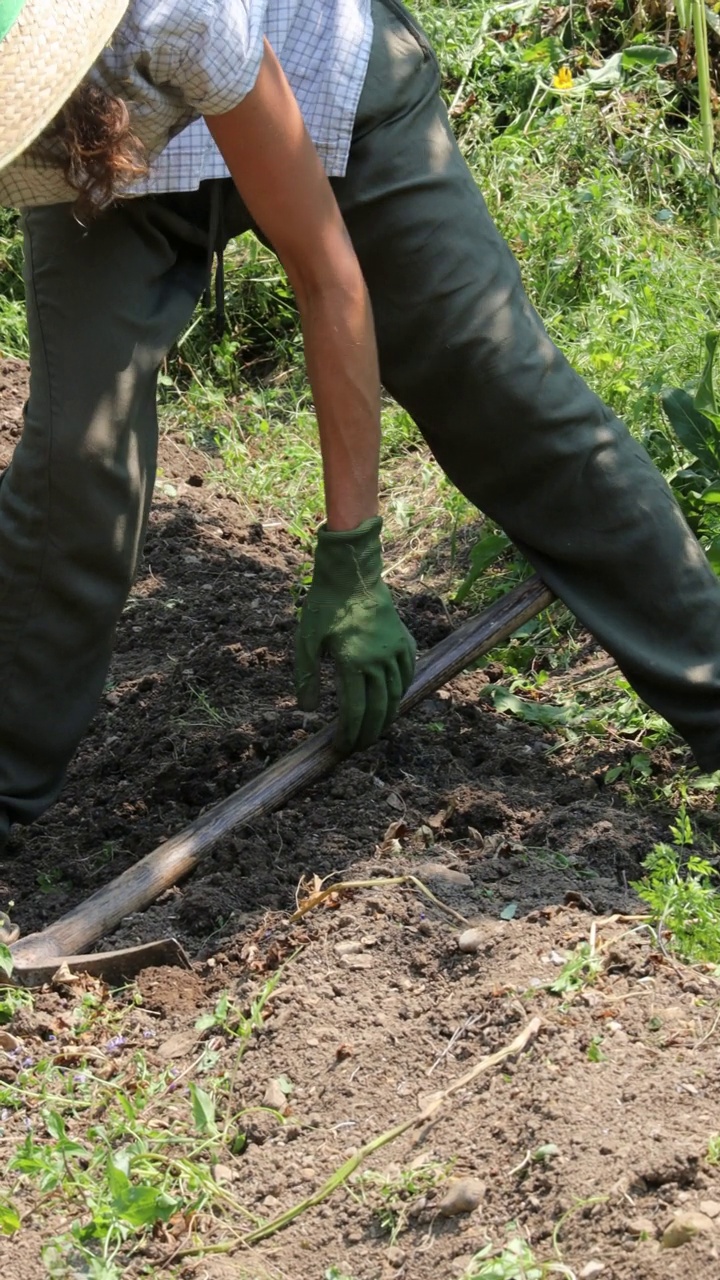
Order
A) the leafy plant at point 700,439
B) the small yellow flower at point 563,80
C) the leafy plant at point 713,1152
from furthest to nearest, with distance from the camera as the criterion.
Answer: the small yellow flower at point 563,80
the leafy plant at point 700,439
the leafy plant at point 713,1152

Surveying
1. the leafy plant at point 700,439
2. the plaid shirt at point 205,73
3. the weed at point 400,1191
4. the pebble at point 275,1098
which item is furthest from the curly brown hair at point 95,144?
the leafy plant at point 700,439

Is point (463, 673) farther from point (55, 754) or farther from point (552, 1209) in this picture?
point (552, 1209)

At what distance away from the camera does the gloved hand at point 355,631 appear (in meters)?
2.70

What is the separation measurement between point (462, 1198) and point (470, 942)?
21.8 inches

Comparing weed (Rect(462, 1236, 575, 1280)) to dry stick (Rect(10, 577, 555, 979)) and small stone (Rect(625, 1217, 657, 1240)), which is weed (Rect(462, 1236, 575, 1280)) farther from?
dry stick (Rect(10, 577, 555, 979))

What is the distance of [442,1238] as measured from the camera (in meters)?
1.79

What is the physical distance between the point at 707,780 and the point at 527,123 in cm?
319

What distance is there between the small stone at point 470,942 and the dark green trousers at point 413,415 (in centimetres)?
83

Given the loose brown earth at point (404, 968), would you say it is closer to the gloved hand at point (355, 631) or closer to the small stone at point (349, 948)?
the small stone at point (349, 948)

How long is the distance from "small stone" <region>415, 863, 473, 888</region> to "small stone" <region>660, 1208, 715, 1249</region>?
0.92 m

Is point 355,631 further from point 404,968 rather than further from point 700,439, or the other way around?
point 700,439

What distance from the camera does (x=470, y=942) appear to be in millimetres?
2312

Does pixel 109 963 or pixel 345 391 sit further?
pixel 345 391

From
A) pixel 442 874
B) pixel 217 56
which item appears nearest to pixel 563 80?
pixel 217 56
